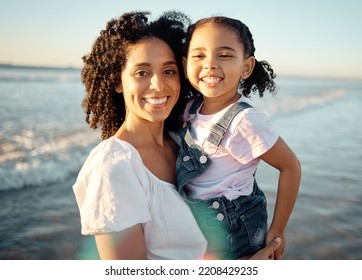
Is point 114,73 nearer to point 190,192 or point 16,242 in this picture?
point 190,192

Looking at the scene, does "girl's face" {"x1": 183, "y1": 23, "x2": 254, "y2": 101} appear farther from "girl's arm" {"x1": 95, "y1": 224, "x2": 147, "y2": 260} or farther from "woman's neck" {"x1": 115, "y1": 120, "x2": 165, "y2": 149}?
"girl's arm" {"x1": 95, "y1": 224, "x2": 147, "y2": 260}

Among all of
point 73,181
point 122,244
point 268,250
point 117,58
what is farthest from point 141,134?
point 73,181

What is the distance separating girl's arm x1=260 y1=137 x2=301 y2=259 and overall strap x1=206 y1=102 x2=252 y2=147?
22 centimetres

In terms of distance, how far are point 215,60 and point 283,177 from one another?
2.18ft

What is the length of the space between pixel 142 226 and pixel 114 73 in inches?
31.2

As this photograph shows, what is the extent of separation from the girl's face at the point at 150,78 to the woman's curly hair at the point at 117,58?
1.8 inches

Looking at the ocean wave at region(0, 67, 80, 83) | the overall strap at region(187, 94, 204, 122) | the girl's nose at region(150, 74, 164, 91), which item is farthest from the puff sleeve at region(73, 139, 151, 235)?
the ocean wave at region(0, 67, 80, 83)

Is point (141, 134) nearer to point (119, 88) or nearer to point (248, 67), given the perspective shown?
point (119, 88)

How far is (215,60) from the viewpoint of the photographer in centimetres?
205

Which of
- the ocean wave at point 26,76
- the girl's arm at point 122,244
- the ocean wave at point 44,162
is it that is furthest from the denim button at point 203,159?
the ocean wave at point 26,76

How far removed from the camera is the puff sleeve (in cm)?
165

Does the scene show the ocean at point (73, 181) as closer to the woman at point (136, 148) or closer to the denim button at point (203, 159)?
the woman at point (136, 148)
